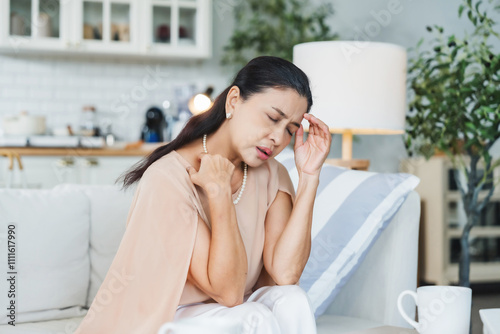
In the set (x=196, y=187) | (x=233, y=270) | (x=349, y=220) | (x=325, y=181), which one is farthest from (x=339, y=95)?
(x=233, y=270)

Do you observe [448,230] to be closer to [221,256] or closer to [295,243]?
[295,243]

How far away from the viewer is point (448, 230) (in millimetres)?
3953

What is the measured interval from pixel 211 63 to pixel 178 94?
38 cm

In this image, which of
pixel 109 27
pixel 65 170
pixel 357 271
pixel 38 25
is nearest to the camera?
pixel 357 271

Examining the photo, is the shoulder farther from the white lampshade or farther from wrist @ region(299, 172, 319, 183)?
the white lampshade

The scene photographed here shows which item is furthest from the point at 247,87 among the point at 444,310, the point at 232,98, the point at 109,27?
the point at 109,27

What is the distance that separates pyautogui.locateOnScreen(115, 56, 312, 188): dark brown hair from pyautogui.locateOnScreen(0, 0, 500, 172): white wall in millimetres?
2885

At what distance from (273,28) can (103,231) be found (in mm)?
2656

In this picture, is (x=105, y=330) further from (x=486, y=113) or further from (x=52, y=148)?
(x=52, y=148)

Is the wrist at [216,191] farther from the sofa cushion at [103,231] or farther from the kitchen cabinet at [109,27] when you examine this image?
the kitchen cabinet at [109,27]

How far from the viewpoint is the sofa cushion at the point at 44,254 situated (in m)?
1.68

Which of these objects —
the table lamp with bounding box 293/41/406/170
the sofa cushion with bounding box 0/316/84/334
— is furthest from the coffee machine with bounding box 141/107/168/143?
the sofa cushion with bounding box 0/316/84/334

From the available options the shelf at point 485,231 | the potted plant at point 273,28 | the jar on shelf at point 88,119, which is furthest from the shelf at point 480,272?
the jar on shelf at point 88,119

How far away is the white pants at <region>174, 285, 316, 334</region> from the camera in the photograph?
46.2 inches
